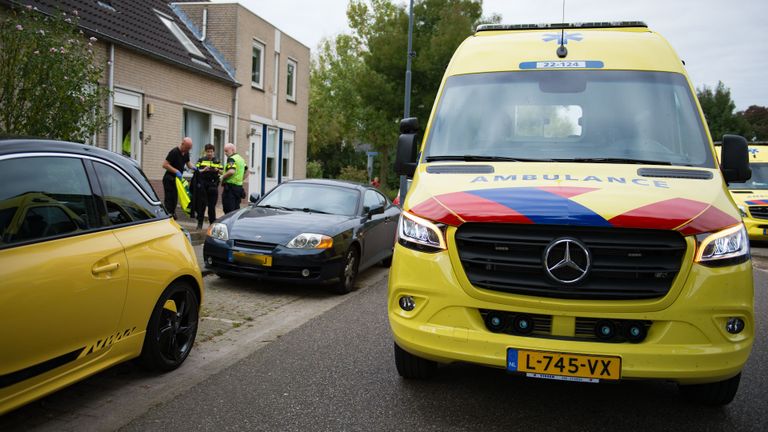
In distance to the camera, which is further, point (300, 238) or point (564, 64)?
point (300, 238)

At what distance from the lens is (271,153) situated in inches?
923

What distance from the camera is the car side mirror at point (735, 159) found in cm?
424

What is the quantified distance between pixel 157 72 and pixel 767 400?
1510 centimetres

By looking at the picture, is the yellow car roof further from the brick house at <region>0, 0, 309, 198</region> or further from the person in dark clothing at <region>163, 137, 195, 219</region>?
the brick house at <region>0, 0, 309, 198</region>

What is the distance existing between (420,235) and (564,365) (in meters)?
1.05

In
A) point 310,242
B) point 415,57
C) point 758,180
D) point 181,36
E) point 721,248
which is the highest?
point 415,57

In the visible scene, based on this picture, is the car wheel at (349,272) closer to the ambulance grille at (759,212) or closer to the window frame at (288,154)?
the ambulance grille at (759,212)

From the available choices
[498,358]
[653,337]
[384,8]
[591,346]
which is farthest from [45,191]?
[384,8]

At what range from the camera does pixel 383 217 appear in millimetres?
9570

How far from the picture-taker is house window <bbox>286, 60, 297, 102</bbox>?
24453mm

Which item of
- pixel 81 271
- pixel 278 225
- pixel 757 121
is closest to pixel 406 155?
pixel 81 271

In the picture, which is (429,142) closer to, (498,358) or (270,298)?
(498,358)

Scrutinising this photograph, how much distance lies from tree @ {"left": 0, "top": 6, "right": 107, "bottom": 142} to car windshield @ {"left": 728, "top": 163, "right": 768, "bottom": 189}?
49.5 ft

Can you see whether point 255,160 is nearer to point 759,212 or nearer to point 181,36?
point 181,36
